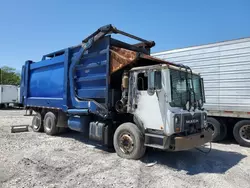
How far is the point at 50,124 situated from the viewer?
30.1 feet

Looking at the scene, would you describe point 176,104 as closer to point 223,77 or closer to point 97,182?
point 97,182

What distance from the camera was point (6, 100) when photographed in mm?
25672

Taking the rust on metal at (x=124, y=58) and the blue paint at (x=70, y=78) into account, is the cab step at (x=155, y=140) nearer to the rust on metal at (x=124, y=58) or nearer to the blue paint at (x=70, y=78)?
the blue paint at (x=70, y=78)

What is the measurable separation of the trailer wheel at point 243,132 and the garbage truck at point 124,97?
2.37 metres

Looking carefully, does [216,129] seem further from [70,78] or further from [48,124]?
[48,124]

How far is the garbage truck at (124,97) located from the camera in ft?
17.1

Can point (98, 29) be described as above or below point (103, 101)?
above

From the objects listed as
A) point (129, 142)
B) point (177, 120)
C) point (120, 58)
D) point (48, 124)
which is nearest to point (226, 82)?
point (177, 120)

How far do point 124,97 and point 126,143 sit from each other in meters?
1.24

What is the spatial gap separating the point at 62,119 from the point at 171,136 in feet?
16.7

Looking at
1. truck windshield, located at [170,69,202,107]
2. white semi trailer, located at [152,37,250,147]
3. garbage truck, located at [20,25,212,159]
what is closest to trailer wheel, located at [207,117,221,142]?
white semi trailer, located at [152,37,250,147]

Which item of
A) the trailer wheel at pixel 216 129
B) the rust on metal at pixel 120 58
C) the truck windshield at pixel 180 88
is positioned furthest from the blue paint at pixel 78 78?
the trailer wheel at pixel 216 129

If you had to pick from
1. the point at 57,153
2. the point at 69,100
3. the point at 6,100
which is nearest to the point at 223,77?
the point at 69,100

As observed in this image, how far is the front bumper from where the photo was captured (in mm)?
4953
